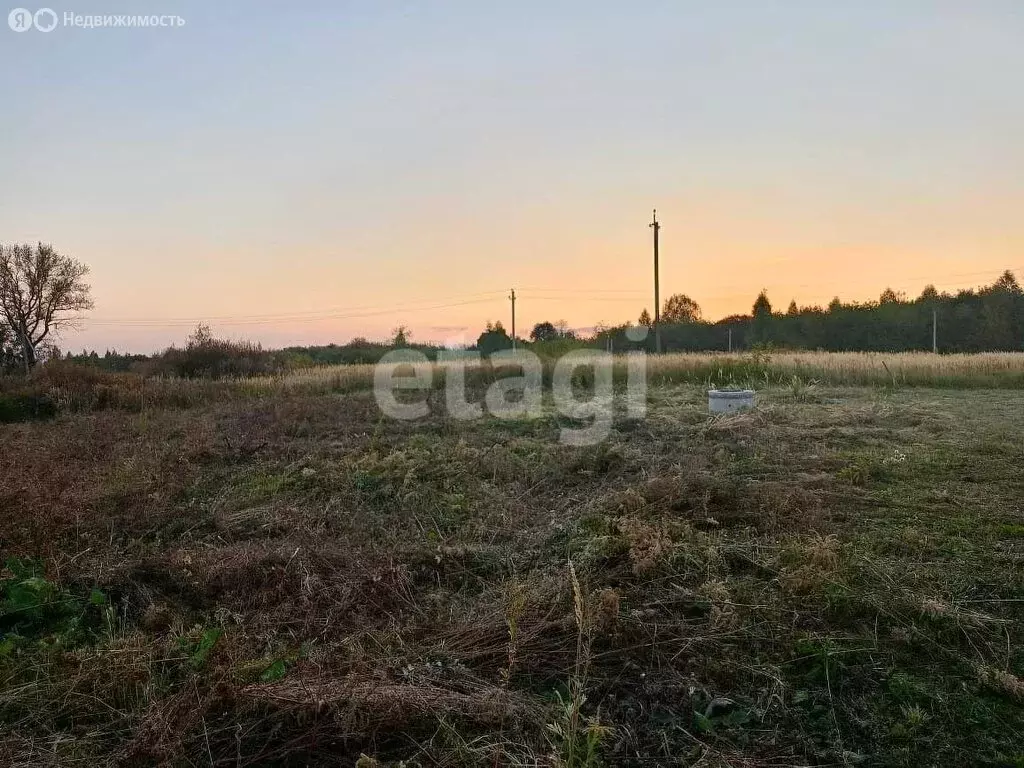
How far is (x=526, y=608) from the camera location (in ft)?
9.82

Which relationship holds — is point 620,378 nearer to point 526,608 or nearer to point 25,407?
point 526,608

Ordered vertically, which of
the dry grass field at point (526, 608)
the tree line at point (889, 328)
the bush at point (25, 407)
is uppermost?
the tree line at point (889, 328)

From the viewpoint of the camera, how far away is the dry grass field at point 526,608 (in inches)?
82.9

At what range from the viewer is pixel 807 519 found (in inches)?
162

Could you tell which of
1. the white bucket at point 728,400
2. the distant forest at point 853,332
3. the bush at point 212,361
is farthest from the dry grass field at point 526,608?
the distant forest at point 853,332

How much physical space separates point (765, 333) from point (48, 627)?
4827 centimetres

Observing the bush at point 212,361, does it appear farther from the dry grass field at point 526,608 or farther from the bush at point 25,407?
the dry grass field at point 526,608

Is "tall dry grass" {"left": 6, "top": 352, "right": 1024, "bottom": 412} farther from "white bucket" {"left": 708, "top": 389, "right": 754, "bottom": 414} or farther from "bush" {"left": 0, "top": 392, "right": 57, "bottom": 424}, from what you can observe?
A: "white bucket" {"left": 708, "top": 389, "right": 754, "bottom": 414}

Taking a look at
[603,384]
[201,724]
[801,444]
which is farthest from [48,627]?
[603,384]

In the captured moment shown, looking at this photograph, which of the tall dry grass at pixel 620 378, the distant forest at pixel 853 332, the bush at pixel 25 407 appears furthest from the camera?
the distant forest at pixel 853 332

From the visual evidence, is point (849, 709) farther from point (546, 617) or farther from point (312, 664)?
point (312, 664)

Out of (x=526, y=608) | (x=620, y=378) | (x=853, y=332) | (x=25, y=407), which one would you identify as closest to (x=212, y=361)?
(x=25, y=407)

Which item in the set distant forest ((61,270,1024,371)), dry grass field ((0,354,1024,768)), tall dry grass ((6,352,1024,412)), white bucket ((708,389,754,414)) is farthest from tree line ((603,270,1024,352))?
dry grass field ((0,354,1024,768))

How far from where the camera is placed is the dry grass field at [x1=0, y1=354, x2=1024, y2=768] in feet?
6.91
